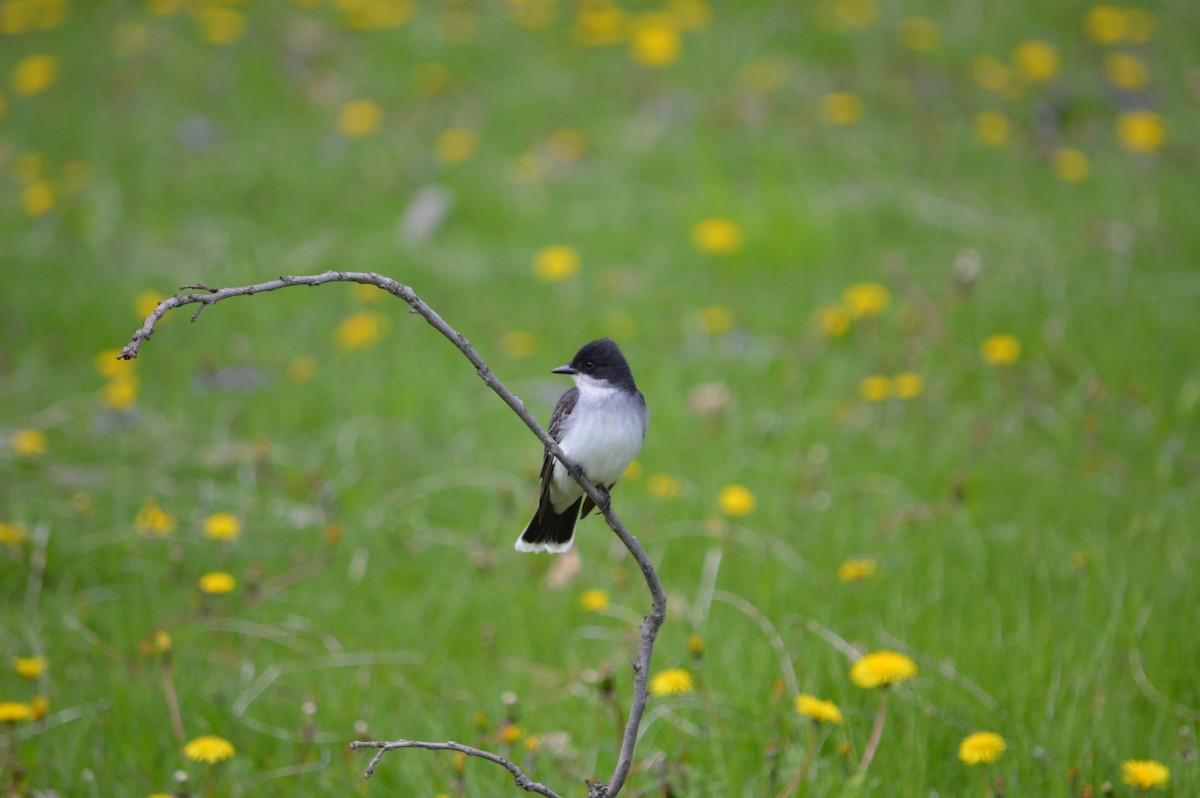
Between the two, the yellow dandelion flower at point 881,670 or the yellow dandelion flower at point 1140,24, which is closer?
the yellow dandelion flower at point 881,670

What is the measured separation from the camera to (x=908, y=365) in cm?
591

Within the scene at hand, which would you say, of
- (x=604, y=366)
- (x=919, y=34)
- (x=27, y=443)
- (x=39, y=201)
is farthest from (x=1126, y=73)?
(x=27, y=443)

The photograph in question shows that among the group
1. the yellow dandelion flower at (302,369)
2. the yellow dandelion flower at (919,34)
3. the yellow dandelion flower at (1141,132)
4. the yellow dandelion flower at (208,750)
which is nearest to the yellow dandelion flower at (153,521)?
the yellow dandelion flower at (302,369)

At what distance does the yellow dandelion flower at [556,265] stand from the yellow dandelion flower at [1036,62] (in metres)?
4.60

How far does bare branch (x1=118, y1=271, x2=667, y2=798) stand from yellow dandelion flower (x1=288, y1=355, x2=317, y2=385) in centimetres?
385

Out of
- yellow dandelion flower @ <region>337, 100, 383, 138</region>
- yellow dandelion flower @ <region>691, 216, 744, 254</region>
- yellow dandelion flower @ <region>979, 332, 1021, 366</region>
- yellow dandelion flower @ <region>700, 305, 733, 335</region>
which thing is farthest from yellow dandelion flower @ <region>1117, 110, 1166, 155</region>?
yellow dandelion flower @ <region>337, 100, 383, 138</region>

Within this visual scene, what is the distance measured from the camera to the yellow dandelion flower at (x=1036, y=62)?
9.12m

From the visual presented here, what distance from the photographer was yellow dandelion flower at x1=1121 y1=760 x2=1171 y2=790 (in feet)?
9.02

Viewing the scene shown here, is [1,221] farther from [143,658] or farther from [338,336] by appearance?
[143,658]

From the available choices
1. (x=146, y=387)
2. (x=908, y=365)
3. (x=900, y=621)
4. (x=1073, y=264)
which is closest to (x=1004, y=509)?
(x=900, y=621)

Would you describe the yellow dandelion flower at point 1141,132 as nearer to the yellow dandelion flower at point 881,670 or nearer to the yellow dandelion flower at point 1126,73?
the yellow dandelion flower at point 1126,73

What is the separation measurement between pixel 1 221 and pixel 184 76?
2557 millimetres

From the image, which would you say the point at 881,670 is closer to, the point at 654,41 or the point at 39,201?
the point at 39,201

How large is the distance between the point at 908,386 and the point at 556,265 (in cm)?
237
